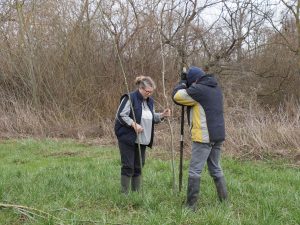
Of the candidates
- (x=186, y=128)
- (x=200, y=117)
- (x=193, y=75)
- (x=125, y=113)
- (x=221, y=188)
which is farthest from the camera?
(x=186, y=128)

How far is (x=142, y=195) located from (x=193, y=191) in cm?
71

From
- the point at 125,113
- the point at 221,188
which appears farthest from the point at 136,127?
the point at 221,188

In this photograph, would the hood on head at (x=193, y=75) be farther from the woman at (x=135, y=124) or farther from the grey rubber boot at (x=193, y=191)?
the grey rubber boot at (x=193, y=191)

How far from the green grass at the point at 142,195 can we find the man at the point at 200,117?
0.43m

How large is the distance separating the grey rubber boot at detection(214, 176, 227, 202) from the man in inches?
15.9

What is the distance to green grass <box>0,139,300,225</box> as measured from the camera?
16.5 feet

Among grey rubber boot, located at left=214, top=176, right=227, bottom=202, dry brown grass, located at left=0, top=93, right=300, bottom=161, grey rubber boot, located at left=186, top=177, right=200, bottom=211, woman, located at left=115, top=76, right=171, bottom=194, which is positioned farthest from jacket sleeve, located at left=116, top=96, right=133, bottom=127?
dry brown grass, located at left=0, top=93, right=300, bottom=161

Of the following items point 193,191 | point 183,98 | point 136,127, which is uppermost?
point 183,98

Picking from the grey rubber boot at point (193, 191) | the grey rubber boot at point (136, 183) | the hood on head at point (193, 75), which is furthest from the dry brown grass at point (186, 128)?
the hood on head at point (193, 75)

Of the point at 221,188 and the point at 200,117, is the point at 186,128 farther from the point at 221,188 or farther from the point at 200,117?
the point at 200,117

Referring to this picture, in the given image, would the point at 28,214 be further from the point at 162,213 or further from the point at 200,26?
the point at 200,26

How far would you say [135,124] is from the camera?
609cm

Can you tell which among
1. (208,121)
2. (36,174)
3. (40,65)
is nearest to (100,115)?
(40,65)

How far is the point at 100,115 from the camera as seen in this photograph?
16062 mm
